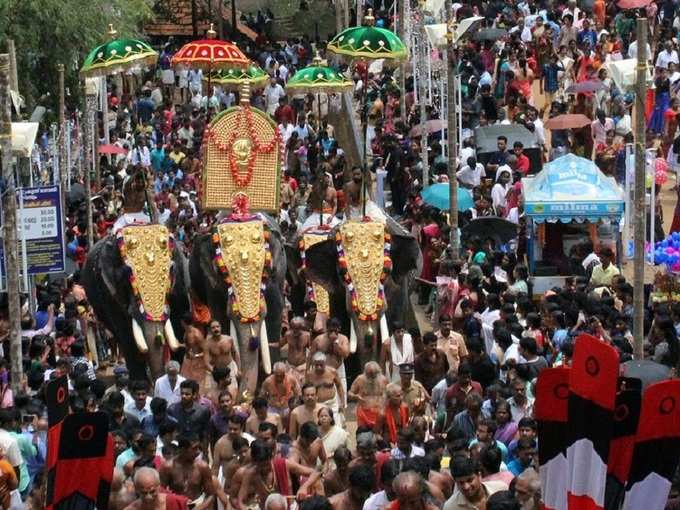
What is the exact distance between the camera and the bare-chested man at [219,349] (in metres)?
17.4

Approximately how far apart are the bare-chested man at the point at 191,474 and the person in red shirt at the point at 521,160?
13286 millimetres

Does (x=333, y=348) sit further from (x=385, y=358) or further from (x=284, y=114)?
(x=284, y=114)

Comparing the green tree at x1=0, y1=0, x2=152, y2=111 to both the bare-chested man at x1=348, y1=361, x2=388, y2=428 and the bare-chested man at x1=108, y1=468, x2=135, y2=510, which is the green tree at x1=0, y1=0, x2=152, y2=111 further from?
the bare-chested man at x1=108, y1=468, x2=135, y2=510

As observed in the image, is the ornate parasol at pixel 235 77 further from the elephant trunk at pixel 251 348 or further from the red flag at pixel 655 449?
the red flag at pixel 655 449

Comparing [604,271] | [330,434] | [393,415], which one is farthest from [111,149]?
[330,434]

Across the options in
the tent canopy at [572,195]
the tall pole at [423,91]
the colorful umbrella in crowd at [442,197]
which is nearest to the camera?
the tent canopy at [572,195]

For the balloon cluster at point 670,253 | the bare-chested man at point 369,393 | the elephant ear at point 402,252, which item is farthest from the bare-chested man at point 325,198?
the bare-chested man at point 369,393

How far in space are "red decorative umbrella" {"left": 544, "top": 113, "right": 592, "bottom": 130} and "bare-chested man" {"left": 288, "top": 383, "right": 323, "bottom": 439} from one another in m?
13.2

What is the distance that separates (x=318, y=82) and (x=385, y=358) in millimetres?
6858

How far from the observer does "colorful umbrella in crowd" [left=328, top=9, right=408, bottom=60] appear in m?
21.2

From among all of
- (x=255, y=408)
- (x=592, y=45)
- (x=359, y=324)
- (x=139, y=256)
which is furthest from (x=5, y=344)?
(x=592, y=45)

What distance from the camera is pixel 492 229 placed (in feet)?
74.3

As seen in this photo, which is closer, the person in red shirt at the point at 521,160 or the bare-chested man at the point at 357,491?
the bare-chested man at the point at 357,491

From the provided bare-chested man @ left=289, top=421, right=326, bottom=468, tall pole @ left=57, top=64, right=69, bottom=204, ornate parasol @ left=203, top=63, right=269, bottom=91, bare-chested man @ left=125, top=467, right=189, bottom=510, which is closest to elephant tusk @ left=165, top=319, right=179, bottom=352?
bare-chested man @ left=289, top=421, right=326, bottom=468
